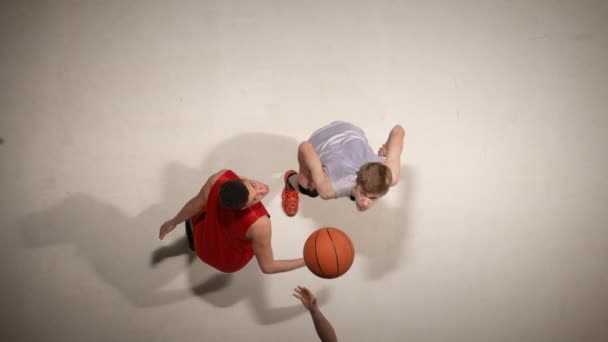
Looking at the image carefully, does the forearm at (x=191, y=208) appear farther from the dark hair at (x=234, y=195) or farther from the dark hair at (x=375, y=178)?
the dark hair at (x=375, y=178)

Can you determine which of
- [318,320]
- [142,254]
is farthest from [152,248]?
[318,320]

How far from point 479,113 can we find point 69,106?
3190 millimetres

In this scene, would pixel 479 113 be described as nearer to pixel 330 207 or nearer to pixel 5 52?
pixel 330 207

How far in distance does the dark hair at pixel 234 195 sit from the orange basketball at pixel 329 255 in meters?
0.53

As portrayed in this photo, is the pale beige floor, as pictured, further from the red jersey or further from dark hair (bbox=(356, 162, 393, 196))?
dark hair (bbox=(356, 162, 393, 196))

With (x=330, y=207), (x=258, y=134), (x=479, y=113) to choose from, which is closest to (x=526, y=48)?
(x=479, y=113)

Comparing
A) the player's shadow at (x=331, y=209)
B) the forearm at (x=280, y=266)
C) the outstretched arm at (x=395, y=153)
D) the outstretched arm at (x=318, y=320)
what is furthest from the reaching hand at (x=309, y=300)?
the outstretched arm at (x=395, y=153)

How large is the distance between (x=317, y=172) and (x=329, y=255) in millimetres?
413

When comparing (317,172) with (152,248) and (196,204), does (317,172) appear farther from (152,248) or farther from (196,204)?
(152,248)

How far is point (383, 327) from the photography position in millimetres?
2307

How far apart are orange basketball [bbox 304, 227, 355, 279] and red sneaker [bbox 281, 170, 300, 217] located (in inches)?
24.2

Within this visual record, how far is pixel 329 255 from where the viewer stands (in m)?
1.63

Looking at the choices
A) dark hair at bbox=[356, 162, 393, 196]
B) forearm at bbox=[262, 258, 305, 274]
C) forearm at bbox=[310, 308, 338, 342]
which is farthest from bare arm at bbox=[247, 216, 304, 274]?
dark hair at bbox=[356, 162, 393, 196]

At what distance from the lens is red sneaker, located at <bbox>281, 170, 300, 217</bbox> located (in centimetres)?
228
